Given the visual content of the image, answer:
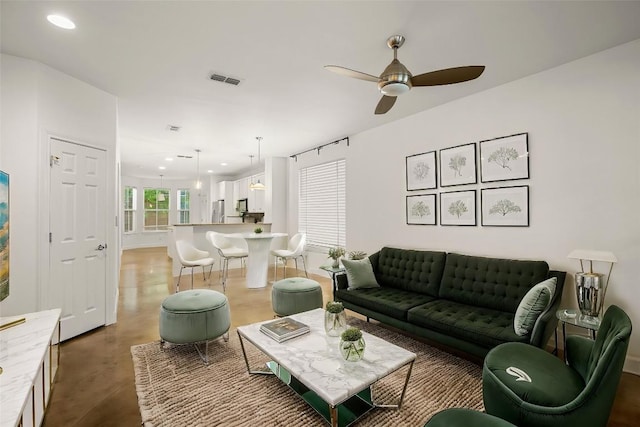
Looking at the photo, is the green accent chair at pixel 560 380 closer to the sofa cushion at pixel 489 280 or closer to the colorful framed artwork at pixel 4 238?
the sofa cushion at pixel 489 280

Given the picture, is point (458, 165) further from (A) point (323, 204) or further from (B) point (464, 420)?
(A) point (323, 204)

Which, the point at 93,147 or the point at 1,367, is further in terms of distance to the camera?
the point at 93,147

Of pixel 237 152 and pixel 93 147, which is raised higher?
pixel 237 152

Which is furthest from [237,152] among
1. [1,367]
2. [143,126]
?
[1,367]

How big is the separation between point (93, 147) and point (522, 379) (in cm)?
452

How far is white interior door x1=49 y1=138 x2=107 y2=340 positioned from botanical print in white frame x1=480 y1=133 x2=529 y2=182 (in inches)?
179

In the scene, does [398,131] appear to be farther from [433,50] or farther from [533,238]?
[533,238]

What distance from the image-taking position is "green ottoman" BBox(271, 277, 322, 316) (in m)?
3.34

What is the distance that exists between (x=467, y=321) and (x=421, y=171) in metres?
2.17

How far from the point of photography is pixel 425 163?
4.07 meters

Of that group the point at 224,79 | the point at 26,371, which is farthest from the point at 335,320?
the point at 224,79

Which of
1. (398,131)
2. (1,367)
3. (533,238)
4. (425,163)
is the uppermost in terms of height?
(398,131)

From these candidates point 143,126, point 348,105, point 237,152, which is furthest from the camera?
point 237,152

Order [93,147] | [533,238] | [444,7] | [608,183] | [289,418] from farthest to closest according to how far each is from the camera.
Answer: [93,147], [533,238], [608,183], [444,7], [289,418]
